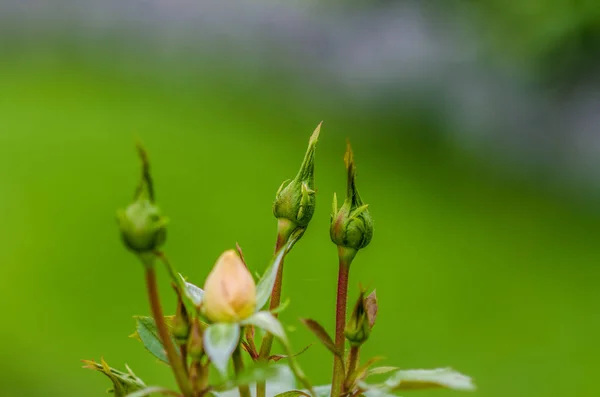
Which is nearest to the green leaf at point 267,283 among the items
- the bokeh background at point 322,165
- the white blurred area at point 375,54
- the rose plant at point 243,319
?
the rose plant at point 243,319

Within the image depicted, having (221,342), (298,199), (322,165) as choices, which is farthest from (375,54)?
(221,342)

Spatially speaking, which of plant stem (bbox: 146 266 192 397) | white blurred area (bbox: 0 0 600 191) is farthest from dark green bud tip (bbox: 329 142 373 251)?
white blurred area (bbox: 0 0 600 191)

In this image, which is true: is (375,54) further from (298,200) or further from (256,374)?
(256,374)

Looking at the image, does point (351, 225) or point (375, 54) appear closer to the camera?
point (351, 225)

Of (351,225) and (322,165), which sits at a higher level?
(322,165)

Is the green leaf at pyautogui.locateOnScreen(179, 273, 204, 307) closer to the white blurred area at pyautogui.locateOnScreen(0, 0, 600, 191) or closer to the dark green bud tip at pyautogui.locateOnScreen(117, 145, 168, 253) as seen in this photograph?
the dark green bud tip at pyautogui.locateOnScreen(117, 145, 168, 253)

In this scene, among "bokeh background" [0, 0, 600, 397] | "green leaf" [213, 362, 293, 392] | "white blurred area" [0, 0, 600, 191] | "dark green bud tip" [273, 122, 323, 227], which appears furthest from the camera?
"white blurred area" [0, 0, 600, 191]

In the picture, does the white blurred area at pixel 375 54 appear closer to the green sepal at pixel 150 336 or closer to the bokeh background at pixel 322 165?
the bokeh background at pixel 322 165
